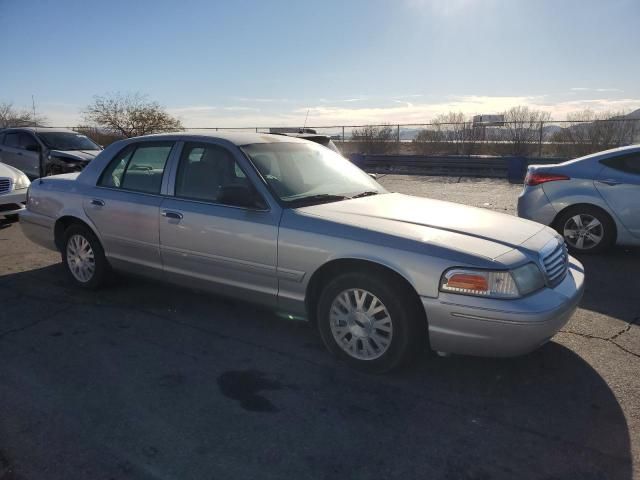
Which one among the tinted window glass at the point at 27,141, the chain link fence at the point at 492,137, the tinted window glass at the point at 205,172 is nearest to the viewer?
the tinted window glass at the point at 205,172

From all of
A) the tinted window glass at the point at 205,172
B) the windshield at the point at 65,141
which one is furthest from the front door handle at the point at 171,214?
the windshield at the point at 65,141

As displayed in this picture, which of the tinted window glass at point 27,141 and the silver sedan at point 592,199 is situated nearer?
the silver sedan at point 592,199

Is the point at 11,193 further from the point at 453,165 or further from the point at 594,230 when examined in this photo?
the point at 453,165

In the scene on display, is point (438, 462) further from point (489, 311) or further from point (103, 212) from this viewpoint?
point (103, 212)

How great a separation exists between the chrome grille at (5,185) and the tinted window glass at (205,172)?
5427 mm

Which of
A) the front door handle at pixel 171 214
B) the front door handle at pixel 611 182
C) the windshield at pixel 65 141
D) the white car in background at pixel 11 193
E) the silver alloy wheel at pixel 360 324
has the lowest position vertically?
the silver alloy wheel at pixel 360 324

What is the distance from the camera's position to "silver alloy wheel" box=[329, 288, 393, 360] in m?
3.48

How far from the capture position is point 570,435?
9.41 ft

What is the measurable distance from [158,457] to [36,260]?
4.83 meters

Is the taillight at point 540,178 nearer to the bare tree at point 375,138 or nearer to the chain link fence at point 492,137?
the chain link fence at point 492,137

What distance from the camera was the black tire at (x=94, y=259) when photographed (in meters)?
5.11

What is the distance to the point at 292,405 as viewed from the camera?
3184 millimetres

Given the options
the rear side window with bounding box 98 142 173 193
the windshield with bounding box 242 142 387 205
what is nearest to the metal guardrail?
the windshield with bounding box 242 142 387 205

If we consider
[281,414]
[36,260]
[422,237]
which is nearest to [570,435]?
[422,237]
